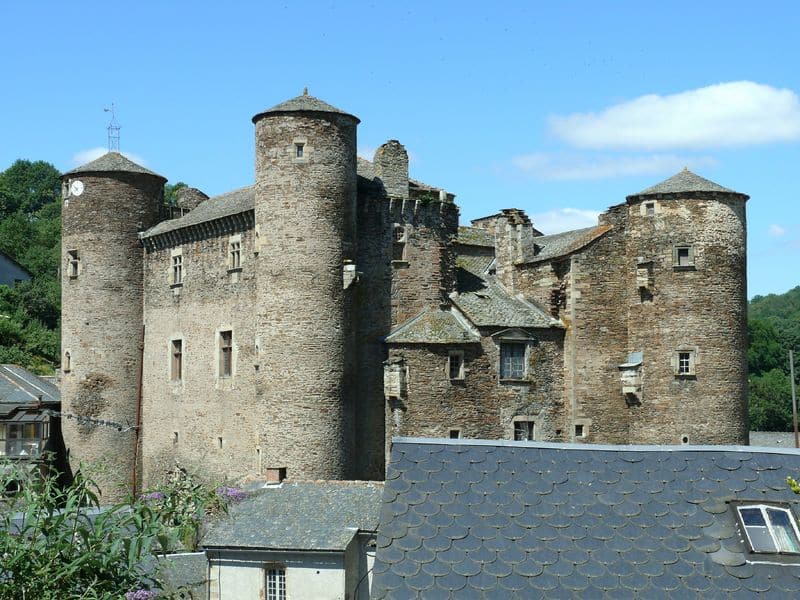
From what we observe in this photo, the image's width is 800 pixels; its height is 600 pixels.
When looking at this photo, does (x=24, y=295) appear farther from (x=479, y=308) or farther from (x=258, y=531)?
(x=258, y=531)

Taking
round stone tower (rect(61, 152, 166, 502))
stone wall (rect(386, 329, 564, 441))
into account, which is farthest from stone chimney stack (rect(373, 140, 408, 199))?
round stone tower (rect(61, 152, 166, 502))

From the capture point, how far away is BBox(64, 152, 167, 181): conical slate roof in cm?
4497

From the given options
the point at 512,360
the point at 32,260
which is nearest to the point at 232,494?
the point at 512,360

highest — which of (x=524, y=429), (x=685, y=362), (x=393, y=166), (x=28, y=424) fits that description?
(x=393, y=166)

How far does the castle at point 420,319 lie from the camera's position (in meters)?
35.8

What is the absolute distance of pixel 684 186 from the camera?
37.5 metres

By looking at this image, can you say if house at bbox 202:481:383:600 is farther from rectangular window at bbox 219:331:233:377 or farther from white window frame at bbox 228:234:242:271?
white window frame at bbox 228:234:242:271

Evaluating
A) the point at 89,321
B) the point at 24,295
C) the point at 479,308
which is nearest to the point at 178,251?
the point at 89,321

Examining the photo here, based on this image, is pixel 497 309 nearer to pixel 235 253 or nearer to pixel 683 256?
pixel 683 256

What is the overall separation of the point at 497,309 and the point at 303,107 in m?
9.30

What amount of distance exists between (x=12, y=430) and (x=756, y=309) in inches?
4246

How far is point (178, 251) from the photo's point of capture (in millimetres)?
43938

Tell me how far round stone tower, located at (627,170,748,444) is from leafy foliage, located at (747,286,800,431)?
35.8 m

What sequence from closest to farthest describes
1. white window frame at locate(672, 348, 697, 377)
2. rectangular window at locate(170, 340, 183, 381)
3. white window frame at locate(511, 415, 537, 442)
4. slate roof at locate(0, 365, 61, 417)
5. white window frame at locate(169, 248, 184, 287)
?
white window frame at locate(672, 348, 697, 377), white window frame at locate(511, 415, 537, 442), white window frame at locate(169, 248, 184, 287), rectangular window at locate(170, 340, 183, 381), slate roof at locate(0, 365, 61, 417)
